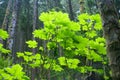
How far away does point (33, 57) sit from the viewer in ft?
20.8

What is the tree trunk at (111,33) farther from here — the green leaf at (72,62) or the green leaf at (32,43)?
the green leaf at (32,43)

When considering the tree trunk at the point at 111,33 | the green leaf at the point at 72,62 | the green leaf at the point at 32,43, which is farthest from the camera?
the green leaf at the point at 32,43

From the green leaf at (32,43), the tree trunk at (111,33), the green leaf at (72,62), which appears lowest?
the green leaf at (72,62)

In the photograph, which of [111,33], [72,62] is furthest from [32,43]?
[111,33]

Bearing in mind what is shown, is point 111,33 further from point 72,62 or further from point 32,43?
point 32,43

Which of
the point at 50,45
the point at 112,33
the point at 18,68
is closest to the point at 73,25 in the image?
the point at 50,45

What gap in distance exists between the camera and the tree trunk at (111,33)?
3371mm

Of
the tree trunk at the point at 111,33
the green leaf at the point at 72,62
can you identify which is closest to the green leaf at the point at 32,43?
the green leaf at the point at 72,62

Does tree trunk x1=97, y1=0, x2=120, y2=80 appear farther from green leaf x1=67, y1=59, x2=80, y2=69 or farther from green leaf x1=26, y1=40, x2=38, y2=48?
green leaf x1=26, y1=40, x2=38, y2=48

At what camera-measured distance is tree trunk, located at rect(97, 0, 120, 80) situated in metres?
3.37

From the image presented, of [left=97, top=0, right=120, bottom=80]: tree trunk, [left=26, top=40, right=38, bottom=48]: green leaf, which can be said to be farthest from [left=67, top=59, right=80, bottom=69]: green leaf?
[left=97, top=0, right=120, bottom=80]: tree trunk

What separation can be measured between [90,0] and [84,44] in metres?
11.8

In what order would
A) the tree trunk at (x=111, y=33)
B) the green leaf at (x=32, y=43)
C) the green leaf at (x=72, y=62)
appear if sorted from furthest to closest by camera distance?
the green leaf at (x=32, y=43), the green leaf at (x=72, y=62), the tree trunk at (x=111, y=33)

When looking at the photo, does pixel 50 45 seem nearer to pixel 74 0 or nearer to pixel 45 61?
pixel 45 61
